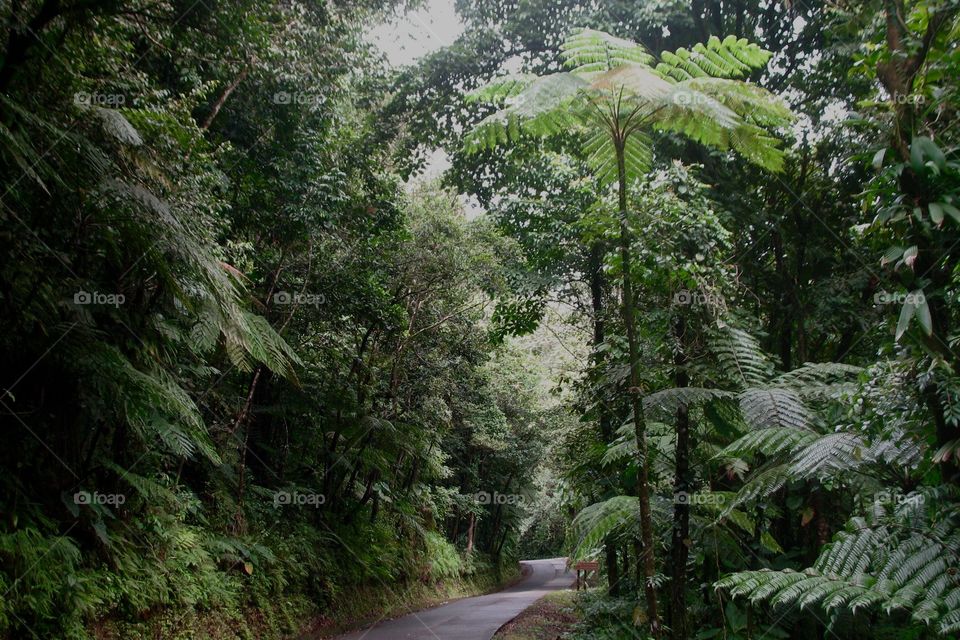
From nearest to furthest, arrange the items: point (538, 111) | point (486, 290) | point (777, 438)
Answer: point (777, 438) < point (538, 111) < point (486, 290)

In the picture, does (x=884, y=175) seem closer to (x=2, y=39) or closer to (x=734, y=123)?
(x=734, y=123)

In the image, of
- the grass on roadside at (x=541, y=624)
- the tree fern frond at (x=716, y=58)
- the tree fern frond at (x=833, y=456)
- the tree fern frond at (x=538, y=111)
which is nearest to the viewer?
the tree fern frond at (x=833, y=456)

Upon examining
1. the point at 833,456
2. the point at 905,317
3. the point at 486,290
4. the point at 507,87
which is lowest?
the point at 833,456

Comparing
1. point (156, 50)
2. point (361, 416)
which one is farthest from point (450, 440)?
point (156, 50)

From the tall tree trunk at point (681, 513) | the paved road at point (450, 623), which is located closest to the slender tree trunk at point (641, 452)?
the tall tree trunk at point (681, 513)

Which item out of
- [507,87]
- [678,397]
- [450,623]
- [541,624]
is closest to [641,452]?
[678,397]

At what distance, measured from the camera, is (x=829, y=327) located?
23.1ft

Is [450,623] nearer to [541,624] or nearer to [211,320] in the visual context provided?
[541,624]

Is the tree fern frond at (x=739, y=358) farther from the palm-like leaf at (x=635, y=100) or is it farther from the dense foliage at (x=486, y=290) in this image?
the palm-like leaf at (x=635, y=100)

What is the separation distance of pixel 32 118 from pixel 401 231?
7264mm

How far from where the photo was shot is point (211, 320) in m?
5.64

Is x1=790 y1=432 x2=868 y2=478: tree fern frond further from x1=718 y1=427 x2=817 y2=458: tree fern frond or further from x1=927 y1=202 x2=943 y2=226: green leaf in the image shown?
x1=927 y1=202 x2=943 y2=226: green leaf

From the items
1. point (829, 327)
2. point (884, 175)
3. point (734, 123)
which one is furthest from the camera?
point (829, 327)

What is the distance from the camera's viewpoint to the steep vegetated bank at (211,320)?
4.96 metres
